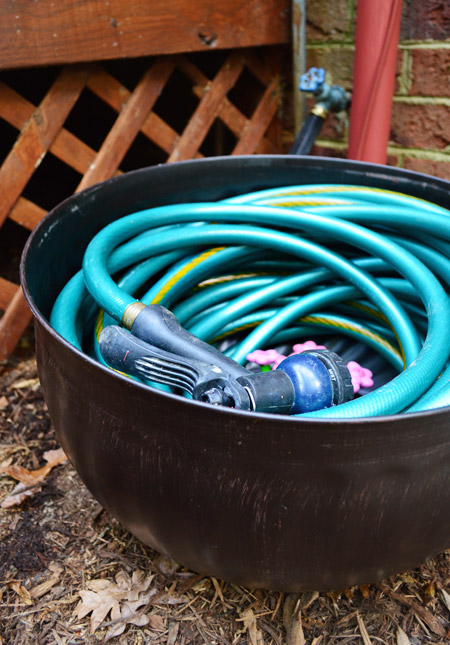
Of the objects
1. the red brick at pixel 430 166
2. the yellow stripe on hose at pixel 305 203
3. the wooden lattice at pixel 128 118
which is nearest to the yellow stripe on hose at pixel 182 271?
the yellow stripe on hose at pixel 305 203

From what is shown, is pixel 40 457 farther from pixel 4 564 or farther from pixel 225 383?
pixel 225 383

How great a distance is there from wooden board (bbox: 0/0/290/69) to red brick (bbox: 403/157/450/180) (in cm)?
58

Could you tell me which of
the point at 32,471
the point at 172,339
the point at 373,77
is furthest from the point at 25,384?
the point at 373,77

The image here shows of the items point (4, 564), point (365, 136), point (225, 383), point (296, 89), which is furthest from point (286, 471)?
point (296, 89)

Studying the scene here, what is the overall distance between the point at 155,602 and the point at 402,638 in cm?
40

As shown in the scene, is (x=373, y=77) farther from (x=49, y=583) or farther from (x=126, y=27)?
(x=49, y=583)

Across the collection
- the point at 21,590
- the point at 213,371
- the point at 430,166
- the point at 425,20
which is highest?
the point at 425,20

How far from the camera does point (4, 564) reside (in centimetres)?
97

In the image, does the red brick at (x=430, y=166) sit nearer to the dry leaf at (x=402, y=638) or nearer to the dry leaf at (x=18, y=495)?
the dry leaf at (x=402, y=638)

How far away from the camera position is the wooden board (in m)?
1.18

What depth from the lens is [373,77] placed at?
1.41 metres

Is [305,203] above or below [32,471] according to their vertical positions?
above

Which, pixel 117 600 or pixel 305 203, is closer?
pixel 117 600

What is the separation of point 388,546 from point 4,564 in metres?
0.69
